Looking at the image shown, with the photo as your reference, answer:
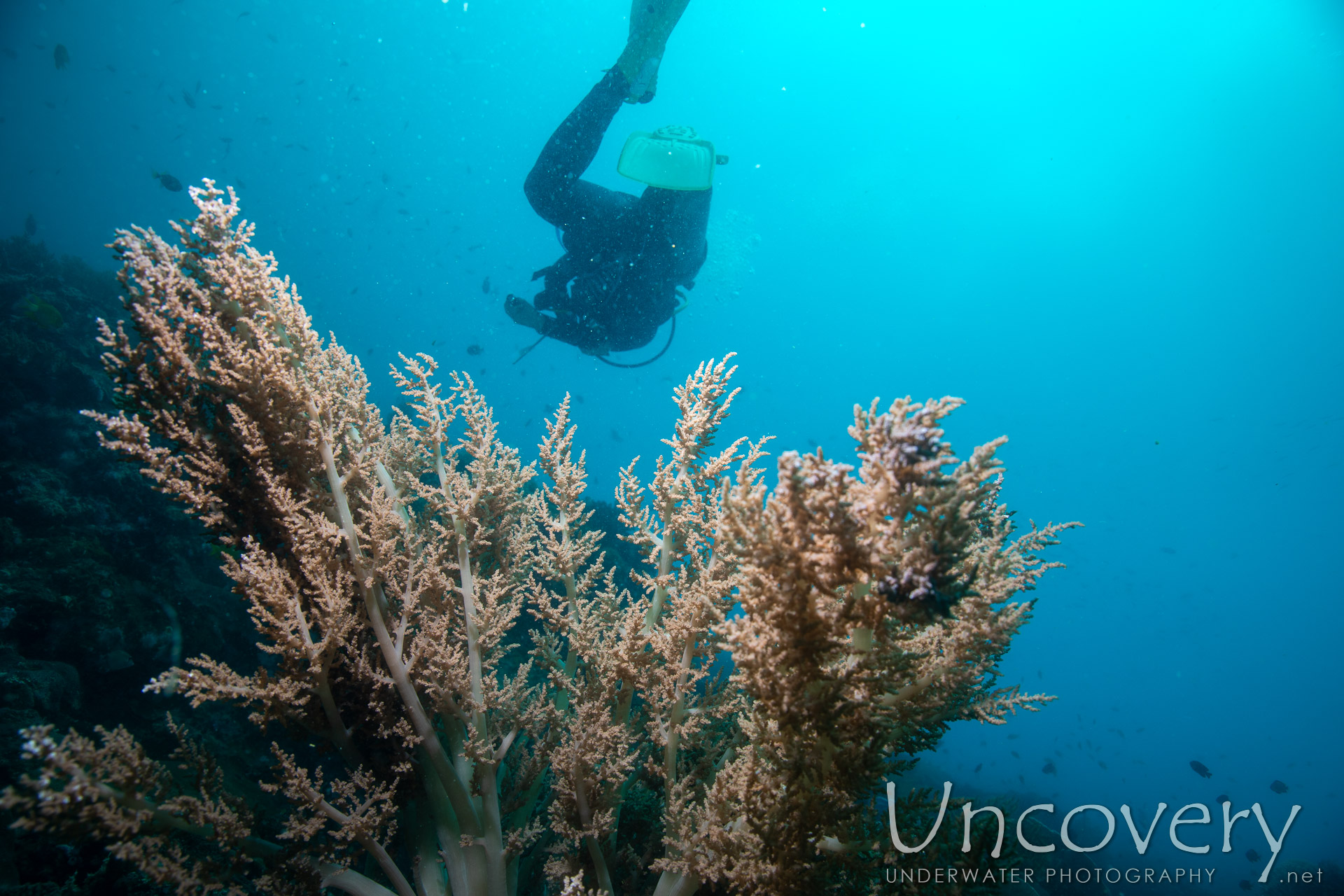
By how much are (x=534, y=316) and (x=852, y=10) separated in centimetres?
7353

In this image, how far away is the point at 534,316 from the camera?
438 inches

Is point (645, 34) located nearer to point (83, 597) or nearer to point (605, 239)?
point (605, 239)

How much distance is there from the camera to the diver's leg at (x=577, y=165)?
10.4 m

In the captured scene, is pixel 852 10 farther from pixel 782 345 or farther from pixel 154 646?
pixel 154 646

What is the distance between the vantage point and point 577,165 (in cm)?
1057

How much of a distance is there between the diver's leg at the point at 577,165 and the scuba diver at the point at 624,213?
2 centimetres

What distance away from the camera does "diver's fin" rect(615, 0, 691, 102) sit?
1085 cm

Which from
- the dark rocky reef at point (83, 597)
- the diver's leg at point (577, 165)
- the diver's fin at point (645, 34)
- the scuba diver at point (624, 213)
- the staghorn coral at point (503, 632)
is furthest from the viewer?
the diver's fin at point (645, 34)

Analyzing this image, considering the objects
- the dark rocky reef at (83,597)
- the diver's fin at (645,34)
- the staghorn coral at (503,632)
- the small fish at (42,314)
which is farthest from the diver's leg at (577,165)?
the small fish at (42,314)

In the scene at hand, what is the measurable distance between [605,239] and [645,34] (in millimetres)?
4502

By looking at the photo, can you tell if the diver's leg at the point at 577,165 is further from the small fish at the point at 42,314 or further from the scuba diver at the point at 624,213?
the small fish at the point at 42,314

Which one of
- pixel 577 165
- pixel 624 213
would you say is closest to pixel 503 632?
pixel 624 213

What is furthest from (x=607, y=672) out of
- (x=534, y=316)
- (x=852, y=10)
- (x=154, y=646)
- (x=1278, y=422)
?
(x=1278, y=422)

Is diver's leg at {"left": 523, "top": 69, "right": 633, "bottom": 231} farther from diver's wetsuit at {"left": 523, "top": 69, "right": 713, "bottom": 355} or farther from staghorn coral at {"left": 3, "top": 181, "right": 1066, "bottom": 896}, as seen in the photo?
staghorn coral at {"left": 3, "top": 181, "right": 1066, "bottom": 896}
